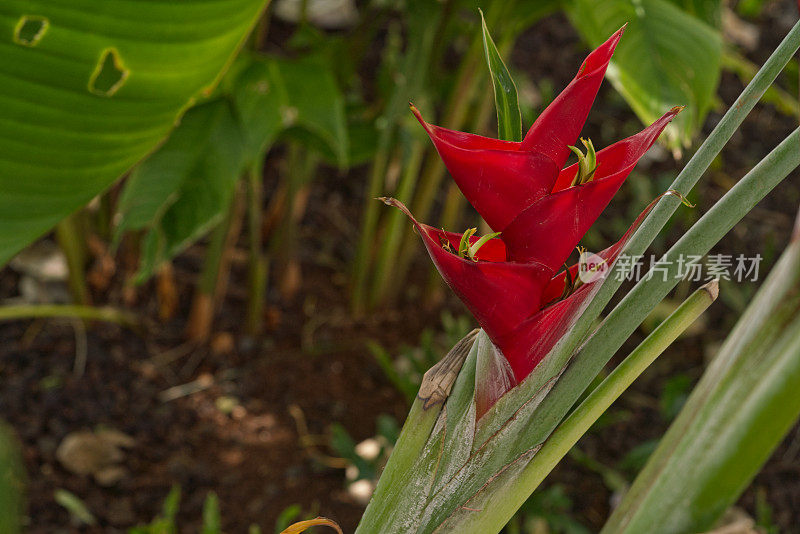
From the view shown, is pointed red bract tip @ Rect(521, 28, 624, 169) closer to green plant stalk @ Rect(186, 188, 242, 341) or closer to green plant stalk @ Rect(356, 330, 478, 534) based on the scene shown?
green plant stalk @ Rect(356, 330, 478, 534)

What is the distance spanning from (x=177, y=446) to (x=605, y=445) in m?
0.64

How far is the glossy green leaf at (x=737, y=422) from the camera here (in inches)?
9.5

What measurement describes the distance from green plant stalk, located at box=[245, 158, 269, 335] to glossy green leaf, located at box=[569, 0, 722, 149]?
511 mm

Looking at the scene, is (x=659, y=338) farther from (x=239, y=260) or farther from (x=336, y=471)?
(x=239, y=260)

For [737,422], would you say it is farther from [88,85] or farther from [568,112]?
[88,85]

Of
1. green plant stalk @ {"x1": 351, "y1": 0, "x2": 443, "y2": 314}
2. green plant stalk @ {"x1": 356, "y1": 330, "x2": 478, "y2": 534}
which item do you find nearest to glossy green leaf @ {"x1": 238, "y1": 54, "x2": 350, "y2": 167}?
green plant stalk @ {"x1": 351, "y1": 0, "x2": 443, "y2": 314}

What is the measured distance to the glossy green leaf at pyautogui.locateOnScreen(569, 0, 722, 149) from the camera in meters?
0.71

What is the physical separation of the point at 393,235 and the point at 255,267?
0.22 metres

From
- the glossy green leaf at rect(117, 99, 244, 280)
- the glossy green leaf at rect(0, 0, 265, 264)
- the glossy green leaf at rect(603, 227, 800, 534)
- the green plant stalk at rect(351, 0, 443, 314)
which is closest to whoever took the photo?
the glossy green leaf at rect(603, 227, 800, 534)

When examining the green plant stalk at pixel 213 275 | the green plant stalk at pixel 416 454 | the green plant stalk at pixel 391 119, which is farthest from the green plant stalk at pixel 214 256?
the green plant stalk at pixel 416 454

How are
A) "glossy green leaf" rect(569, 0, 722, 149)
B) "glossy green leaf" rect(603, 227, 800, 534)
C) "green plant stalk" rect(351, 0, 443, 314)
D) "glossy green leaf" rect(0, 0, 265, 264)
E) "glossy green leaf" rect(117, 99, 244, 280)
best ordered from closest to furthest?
1. "glossy green leaf" rect(603, 227, 800, 534)
2. "glossy green leaf" rect(0, 0, 265, 264)
3. "glossy green leaf" rect(569, 0, 722, 149)
4. "glossy green leaf" rect(117, 99, 244, 280)
5. "green plant stalk" rect(351, 0, 443, 314)

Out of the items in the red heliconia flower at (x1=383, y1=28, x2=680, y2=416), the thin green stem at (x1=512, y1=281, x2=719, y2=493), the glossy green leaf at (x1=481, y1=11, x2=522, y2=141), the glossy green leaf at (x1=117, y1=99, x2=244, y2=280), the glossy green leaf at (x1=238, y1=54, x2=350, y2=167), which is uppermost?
the glossy green leaf at (x1=481, y1=11, x2=522, y2=141)

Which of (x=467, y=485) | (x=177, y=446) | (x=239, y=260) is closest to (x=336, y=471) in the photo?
(x=177, y=446)

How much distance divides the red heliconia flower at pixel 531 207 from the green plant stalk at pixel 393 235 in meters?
0.80
